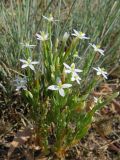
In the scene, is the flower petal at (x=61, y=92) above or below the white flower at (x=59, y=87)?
below

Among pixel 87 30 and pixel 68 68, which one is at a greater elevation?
pixel 87 30

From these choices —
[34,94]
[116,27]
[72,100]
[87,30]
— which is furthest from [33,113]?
[116,27]

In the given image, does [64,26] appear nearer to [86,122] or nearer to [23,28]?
[23,28]

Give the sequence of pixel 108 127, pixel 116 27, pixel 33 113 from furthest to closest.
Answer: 1. pixel 116 27
2. pixel 108 127
3. pixel 33 113

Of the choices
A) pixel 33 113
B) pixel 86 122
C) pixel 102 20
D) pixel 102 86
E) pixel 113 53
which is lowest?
pixel 86 122

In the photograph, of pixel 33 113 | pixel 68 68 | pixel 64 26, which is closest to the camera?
pixel 68 68

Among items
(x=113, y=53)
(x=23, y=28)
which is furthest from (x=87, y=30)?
(x=23, y=28)

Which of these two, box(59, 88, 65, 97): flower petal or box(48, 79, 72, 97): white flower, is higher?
box(48, 79, 72, 97): white flower

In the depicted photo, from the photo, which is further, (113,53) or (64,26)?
(113,53)

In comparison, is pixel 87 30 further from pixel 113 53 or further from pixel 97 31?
pixel 113 53
